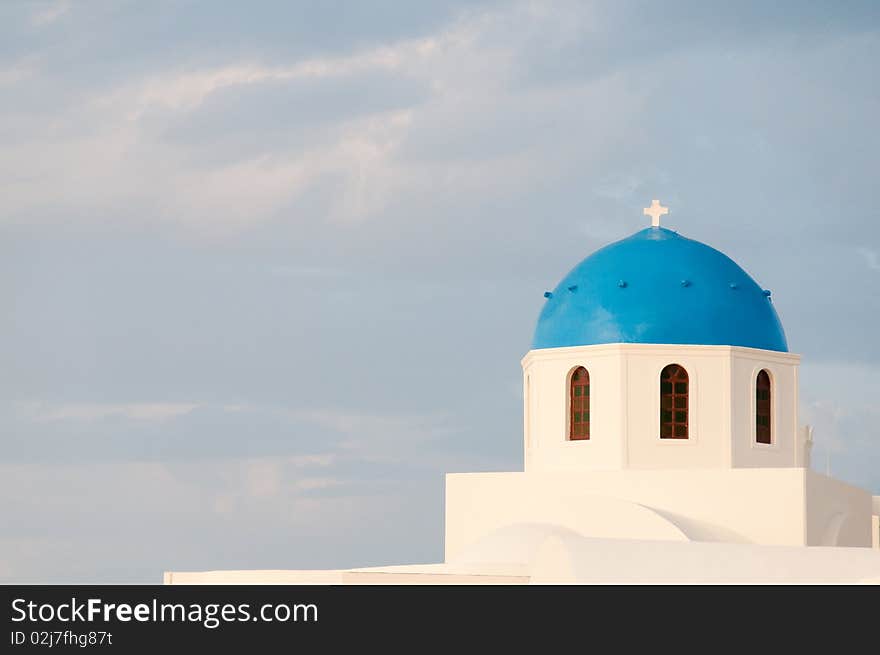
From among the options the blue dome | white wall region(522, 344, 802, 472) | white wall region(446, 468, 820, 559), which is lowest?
white wall region(446, 468, 820, 559)

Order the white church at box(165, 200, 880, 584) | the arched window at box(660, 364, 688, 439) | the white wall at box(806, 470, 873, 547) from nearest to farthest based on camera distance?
the white church at box(165, 200, 880, 584)
the white wall at box(806, 470, 873, 547)
the arched window at box(660, 364, 688, 439)

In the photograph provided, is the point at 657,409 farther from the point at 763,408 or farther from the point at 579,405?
the point at 763,408

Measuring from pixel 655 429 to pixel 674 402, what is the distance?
0.53 metres

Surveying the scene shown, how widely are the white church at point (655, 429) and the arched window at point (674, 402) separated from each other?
16mm

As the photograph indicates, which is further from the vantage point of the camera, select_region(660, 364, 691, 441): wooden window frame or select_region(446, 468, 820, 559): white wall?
select_region(660, 364, 691, 441): wooden window frame

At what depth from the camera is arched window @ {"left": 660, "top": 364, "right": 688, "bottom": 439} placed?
28109 mm

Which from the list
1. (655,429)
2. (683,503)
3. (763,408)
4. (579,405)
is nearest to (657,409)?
(655,429)

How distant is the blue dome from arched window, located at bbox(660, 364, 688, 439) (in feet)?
1.72

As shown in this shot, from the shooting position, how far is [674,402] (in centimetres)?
2816

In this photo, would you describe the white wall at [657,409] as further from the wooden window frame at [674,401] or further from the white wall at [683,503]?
the white wall at [683,503]

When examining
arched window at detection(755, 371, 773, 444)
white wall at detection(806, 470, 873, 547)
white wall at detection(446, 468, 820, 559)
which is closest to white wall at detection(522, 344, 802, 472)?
arched window at detection(755, 371, 773, 444)

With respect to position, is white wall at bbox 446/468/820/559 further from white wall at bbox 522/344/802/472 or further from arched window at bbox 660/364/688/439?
arched window at bbox 660/364/688/439
